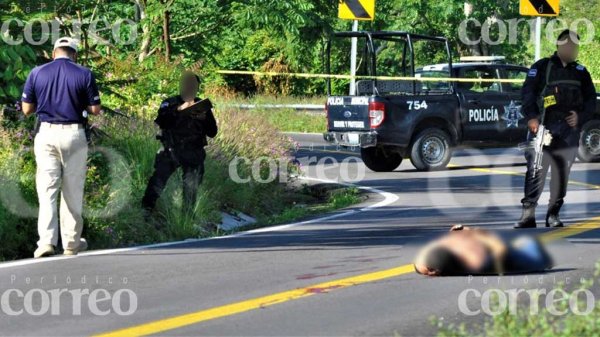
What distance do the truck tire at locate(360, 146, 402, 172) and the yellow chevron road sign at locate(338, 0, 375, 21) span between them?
134 inches

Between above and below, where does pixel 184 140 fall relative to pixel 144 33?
below

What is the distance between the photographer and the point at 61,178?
11.3 meters

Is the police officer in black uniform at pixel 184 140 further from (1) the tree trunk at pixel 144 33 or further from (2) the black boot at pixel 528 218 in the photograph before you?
(1) the tree trunk at pixel 144 33

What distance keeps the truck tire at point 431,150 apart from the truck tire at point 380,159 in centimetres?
37

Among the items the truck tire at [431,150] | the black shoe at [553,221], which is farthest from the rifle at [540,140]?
the truck tire at [431,150]

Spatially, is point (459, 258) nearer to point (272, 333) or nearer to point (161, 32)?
point (272, 333)

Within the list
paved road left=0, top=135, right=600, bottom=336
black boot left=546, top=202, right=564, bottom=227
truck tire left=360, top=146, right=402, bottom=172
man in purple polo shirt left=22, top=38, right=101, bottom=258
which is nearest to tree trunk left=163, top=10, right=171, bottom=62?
truck tire left=360, top=146, right=402, bottom=172

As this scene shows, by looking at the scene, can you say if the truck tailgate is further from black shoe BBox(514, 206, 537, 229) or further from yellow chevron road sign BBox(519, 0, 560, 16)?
black shoe BBox(514, 206, 537, 229)

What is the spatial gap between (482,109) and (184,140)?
9.69 m

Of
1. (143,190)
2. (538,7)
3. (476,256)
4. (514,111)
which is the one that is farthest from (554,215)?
(538,7)

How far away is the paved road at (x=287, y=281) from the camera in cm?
820

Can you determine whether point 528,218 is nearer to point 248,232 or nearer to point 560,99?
point 560,99

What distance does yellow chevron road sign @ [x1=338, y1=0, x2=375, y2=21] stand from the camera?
2459 cm

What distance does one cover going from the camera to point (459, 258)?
32.1ft
